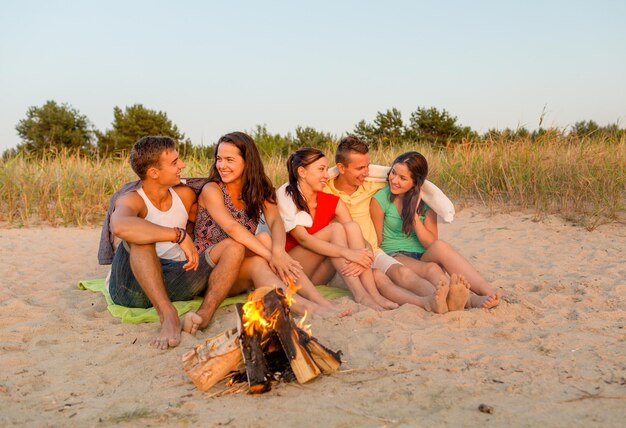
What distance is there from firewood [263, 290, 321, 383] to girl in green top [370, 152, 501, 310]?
1856mm

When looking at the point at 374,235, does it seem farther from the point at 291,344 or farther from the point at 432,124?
the point at 432,124

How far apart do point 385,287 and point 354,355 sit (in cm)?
118

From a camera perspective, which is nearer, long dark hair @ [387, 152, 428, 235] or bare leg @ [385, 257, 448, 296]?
bare leg @ [385, 257, 448, 296]

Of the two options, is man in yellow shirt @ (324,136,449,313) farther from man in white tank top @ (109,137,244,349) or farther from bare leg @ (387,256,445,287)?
man in white tank top @ (109,137,244,349)

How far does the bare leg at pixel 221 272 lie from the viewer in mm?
3969

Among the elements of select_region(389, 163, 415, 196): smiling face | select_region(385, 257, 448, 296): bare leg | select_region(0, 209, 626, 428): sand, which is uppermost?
select_region(389, 163, 415, 196): smiling face

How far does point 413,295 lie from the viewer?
167 inches

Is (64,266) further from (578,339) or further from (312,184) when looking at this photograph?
(578,339)

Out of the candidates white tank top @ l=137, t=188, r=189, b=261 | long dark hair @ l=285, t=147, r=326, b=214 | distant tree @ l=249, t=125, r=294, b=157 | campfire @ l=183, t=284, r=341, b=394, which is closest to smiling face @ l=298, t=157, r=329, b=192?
long dark hair @ l=285, t=147, r=326, b=214

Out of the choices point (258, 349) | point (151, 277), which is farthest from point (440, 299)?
point (151, 277)

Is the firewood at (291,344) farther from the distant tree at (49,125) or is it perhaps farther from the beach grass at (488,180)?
the distant tree at (49,125)

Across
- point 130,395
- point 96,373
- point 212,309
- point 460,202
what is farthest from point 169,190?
point 460,202

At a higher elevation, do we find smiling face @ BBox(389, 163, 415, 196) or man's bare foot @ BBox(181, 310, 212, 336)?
smiling face @ BBox(389, 163, 415, 196)

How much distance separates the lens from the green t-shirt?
4770 millimetres
